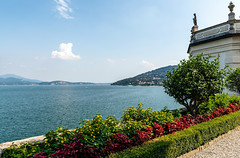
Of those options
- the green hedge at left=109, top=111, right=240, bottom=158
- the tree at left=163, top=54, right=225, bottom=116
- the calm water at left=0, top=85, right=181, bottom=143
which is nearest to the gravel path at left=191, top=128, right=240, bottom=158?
the green hedge at left=109, top=111, right=240, bottom=158

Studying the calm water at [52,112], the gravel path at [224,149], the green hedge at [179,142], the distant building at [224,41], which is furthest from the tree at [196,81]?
the calm water at [52,112]

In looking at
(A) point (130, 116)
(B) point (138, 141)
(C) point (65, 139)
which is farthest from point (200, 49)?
(C) point (65, 139)

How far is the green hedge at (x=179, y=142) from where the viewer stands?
442 centimetres

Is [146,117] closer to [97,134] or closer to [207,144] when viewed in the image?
[97,134]

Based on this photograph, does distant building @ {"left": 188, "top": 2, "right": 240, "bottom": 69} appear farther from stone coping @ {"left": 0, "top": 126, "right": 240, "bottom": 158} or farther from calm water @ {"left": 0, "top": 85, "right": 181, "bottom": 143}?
stone coping @ {"left": 0, "top": 126, "right": 240, "bottom": 158}

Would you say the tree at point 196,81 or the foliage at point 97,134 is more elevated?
the tree at point 196,81

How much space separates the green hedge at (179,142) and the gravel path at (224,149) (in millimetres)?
283

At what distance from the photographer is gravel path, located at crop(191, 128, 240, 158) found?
225 inches

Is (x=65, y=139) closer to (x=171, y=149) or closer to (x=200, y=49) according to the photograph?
(x=171, y=149)

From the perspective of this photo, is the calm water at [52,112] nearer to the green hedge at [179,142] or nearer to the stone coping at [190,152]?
the stone coping at [190,152]

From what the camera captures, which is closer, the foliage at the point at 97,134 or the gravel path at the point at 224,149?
the foliage at the point at 97,134

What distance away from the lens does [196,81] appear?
7.92 m

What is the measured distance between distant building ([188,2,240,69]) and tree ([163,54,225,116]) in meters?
8.78

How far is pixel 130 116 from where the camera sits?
6992 millimetres
